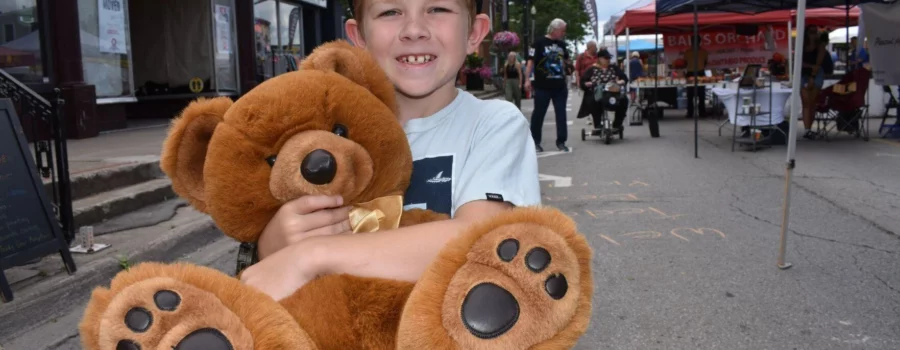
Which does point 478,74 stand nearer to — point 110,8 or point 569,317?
point 110,8

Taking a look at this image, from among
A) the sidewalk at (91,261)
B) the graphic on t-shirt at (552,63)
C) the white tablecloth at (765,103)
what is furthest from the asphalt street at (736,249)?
the sidewalk at (91,261)

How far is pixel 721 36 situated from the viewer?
705 inches

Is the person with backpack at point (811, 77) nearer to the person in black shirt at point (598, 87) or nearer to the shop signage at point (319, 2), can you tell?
the person in black shirt at point (598, 87)

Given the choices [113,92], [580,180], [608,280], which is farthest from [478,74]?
[608,280]

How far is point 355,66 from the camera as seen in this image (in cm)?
165

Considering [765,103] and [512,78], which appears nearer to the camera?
[765,103]

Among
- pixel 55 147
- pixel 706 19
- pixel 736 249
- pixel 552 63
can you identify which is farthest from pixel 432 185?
pixel 706 19

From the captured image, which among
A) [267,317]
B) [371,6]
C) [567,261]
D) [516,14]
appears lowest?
[267,317]

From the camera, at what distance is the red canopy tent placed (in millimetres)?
14891

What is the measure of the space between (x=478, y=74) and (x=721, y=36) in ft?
39.0

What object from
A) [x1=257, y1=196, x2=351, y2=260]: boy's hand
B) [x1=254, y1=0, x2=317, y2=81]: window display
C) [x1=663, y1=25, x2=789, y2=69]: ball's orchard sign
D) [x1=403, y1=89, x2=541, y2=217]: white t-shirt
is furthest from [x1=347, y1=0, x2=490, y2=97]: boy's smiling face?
[x1=663, y1=25, x2=789, y2=69]: ball's orchard sign

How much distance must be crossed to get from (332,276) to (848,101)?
1208cm

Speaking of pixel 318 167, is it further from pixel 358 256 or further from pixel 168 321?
pixel 168 321

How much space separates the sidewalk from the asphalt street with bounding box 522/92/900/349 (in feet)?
9.08
